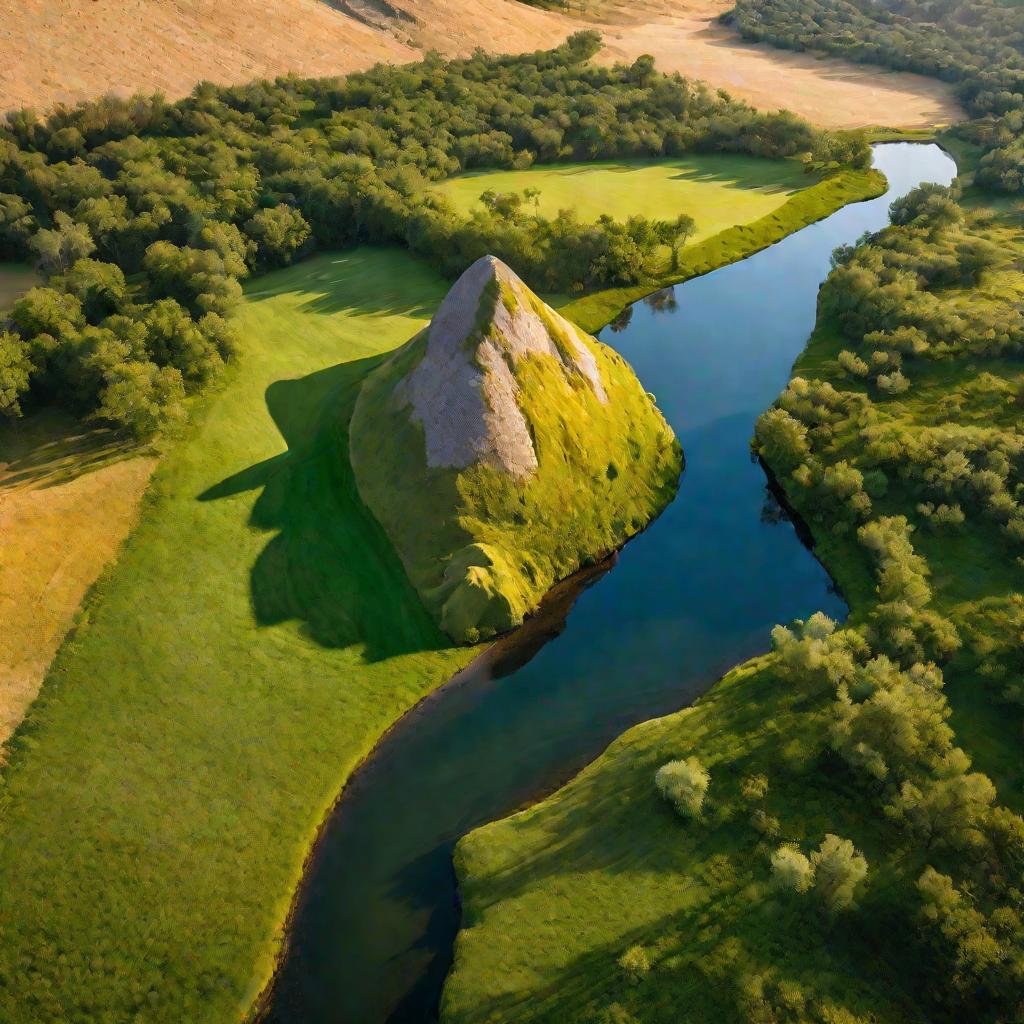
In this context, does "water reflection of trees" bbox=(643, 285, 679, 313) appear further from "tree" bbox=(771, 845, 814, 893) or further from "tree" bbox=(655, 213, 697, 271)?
"tree" bbox=(771, 845, 814, 893)

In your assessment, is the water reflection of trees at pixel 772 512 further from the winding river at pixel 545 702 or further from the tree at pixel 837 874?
the tree at pixel 837 874

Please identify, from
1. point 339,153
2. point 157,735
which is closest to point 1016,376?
point 157,735

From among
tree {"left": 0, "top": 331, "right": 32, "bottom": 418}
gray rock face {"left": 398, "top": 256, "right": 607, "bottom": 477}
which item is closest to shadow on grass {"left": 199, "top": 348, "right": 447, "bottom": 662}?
gray rock face {"left": 398, "top": 256, "right": 607, "bottom": 477}

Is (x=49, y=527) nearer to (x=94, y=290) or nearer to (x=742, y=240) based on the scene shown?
(x=94, y=290)

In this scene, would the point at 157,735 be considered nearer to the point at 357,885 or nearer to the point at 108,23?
the point at 357,885

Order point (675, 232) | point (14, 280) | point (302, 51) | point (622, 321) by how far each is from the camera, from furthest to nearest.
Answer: point (302, 51), point (675, 232), point (622, 321), point (14, 280)

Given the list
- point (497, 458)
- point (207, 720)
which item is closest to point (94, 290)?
point (497, 458)
